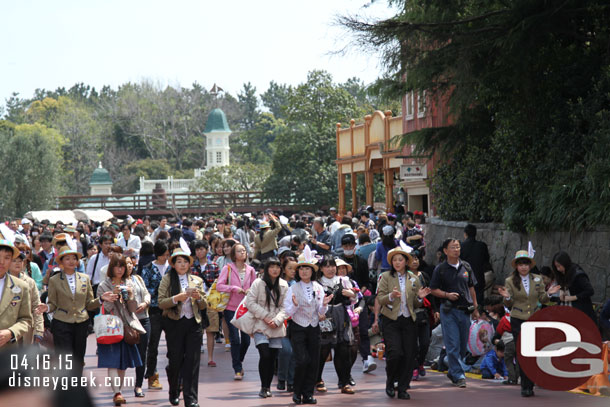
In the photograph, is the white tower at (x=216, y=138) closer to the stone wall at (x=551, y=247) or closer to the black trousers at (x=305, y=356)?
the stone wall at (x=551, y=247)

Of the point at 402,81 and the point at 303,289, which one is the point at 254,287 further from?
the point at 402,81

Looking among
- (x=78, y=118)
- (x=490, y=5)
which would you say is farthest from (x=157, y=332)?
(x=78, y=118)

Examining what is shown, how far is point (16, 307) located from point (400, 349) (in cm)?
436

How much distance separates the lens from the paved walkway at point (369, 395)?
9297 millimetres

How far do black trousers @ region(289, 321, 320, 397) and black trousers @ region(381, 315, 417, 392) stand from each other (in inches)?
34.3

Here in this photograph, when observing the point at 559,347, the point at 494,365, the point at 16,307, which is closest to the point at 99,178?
the point at 494,365

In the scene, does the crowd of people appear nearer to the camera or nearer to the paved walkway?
the camera

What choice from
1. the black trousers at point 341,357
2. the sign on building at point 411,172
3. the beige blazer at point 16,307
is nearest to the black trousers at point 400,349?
the black trousers at point 341,357

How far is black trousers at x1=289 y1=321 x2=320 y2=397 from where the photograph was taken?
9.41 m

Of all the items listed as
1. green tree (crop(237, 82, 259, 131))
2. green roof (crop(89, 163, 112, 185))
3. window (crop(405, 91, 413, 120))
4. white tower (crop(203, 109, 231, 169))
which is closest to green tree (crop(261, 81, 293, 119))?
green tree (crop(237, 82, 259, 131))

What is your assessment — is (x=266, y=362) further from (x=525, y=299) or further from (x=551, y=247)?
(x=551, y=247)

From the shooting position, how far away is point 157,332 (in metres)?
10.4

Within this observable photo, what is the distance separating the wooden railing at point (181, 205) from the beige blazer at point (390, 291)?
41.4 m

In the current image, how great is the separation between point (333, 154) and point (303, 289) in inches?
1559
